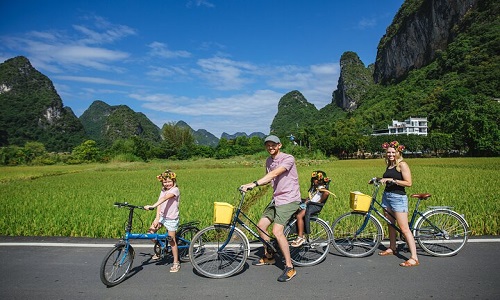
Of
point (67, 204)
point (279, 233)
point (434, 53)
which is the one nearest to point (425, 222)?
point (279, 233)

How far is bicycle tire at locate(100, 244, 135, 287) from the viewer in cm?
342

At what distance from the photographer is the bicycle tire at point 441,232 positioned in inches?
173

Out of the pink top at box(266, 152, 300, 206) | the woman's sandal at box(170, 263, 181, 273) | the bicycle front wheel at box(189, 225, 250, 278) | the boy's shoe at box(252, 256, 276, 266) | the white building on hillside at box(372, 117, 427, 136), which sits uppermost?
the white building on hillside at box(372, 117, 427, 136)

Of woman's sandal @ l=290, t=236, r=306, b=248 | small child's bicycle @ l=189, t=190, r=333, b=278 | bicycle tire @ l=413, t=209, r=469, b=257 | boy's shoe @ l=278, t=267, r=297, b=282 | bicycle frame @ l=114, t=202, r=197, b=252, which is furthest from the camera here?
bicycle tire @ l=413, t=209, r=469, b=257

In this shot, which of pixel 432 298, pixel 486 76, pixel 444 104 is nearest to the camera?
pixel 432 298

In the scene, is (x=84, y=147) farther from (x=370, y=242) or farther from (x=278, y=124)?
(x=278, y=124)

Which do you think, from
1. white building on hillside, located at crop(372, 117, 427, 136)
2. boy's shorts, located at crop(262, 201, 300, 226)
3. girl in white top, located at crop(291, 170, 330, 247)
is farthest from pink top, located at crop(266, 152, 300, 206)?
white building on hillside, located at crop(372, 117, 427, 136)

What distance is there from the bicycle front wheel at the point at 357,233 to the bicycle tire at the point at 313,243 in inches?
9.3

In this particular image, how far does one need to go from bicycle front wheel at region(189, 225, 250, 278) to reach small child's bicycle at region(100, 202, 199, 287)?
0.31 meters

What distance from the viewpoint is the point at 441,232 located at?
443 cm

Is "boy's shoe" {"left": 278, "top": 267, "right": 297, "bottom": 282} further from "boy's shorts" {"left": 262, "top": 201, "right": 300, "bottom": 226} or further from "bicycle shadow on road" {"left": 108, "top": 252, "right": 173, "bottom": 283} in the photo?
"bicycle shadow on road" {"left": 108, "top": 252, "right": 173, "bottom": 283}

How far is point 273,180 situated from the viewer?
13.1 ft

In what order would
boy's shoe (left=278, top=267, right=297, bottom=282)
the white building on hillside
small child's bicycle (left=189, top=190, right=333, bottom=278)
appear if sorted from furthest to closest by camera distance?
the white building on hillside → small child's bicycle (left=189, top=190, right=333, bottom=278) → boy's shoe (left=278, top=267, right=297, bottom=282)

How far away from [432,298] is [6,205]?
1102 cm
